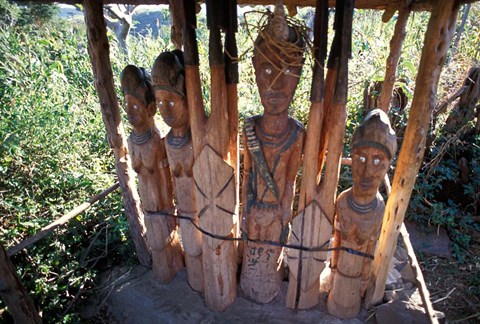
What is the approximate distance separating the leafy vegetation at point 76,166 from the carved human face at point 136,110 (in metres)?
0.74

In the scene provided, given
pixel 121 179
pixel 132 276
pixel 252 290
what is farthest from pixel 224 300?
pixel 121 179

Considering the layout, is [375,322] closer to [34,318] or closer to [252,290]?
[252,290]

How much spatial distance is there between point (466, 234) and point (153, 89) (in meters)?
3.58

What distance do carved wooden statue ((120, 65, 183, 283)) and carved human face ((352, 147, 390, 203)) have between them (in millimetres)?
1294

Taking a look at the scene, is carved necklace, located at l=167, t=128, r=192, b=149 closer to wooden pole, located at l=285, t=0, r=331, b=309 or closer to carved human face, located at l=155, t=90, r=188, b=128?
carved human face, located at l=155, t=90, r=188, b=128

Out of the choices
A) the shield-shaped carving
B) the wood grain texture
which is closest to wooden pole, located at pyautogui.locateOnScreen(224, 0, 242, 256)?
the shield-shaped carving

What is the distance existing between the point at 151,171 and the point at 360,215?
4.55 ft

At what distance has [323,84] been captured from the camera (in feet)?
5.72

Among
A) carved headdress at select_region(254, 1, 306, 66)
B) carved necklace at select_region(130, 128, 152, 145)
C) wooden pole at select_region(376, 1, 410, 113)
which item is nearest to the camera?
carved headdress at select_region(254, 1, 306, 66)

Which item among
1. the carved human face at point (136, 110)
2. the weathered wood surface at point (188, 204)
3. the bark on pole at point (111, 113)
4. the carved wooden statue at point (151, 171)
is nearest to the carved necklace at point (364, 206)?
the weathered wood surface at point (188, 204)

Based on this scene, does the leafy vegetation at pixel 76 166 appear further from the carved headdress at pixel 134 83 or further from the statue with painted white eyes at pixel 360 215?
the statue with painted white eyes at pixel 360 215

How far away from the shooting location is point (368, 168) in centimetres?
173

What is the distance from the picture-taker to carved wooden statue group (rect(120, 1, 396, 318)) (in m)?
1.73

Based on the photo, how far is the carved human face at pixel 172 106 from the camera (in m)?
2.03
